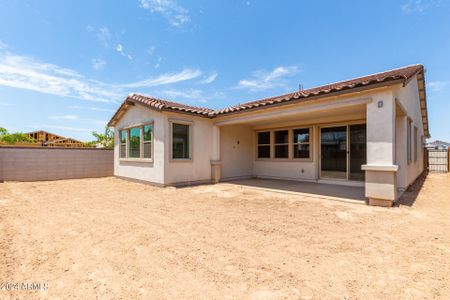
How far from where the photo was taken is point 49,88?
12.9 meters

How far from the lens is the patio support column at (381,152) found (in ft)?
15.7

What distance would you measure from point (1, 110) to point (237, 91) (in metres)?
17.9

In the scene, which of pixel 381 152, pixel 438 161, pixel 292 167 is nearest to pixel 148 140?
pixel 292 167

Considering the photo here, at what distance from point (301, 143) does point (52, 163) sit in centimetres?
1345

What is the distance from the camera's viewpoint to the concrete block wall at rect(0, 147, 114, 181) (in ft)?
33.1

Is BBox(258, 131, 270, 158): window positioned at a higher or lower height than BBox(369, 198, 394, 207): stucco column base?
higher

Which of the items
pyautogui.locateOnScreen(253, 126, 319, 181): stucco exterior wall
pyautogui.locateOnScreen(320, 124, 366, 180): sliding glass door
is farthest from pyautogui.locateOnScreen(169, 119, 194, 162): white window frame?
pyautogui.locateOnScreen(320, 124, 366, 180): sliding glass door

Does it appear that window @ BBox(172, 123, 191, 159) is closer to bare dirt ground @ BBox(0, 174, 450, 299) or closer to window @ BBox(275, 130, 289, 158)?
bare dirt ground @ BBox(0, 174, 450, 299)

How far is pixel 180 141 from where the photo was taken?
8.46 m

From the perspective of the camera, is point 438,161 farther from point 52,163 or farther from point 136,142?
point 52,163

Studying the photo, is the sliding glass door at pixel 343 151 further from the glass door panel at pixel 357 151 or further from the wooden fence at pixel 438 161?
the wooden fence at pixel 438 161

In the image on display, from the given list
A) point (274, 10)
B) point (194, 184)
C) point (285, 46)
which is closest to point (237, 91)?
point (285, 46)

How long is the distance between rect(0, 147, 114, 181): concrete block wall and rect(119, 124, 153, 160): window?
8.94 feet

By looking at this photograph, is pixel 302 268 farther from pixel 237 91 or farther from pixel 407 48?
pixel 237 91
